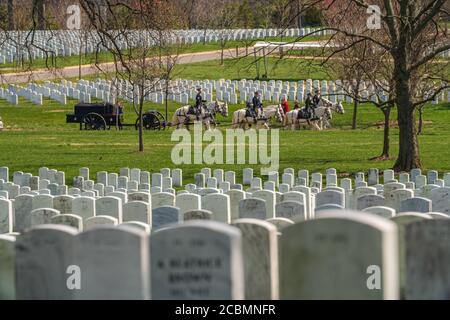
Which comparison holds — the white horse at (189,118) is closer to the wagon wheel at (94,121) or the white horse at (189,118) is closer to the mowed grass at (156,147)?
the mowed grass at (156,147)

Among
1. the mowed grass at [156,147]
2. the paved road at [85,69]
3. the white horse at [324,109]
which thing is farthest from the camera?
the paved road at [85,69]

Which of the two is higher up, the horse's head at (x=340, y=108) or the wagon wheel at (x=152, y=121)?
the horse's head at (x=340, y=108)

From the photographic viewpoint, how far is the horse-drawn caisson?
39.2 m

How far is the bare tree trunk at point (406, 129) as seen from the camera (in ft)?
79.0

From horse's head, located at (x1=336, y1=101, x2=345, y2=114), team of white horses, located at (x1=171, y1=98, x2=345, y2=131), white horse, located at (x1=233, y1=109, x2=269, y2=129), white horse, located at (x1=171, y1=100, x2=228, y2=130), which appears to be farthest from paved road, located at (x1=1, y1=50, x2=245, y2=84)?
white horse, located at (x1=171, y1=100, x2=228, y2=130)

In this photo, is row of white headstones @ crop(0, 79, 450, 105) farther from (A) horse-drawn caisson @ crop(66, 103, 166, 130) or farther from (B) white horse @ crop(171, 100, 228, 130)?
(B) white horse @ crop(171, 100, 228, 130)

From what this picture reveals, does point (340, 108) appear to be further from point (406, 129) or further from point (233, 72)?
point (406, 129)

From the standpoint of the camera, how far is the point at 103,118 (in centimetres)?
3988

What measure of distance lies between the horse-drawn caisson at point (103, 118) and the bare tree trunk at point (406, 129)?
15941 millimetres

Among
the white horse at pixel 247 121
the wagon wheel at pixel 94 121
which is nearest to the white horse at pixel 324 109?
the white horse at pixel 247 121

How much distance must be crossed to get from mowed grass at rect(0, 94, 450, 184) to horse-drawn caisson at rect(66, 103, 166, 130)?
0.45 m

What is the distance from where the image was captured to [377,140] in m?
33.8

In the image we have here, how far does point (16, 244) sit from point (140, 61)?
24591 mm
